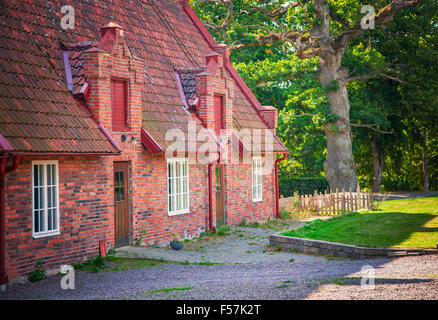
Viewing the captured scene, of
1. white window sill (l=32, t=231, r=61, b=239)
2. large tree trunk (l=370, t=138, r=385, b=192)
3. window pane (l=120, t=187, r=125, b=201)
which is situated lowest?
white window sill (l=32, t=231, r=61, b=239)

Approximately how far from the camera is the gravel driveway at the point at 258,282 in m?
9.24

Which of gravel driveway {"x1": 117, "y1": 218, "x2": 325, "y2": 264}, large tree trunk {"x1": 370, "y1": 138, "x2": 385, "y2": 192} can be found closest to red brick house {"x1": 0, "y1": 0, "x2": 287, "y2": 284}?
gravel driveway {"x1": 117, "y1": 218, "x2": 325, "y2": 264}

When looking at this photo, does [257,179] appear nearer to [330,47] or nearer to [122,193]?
[122,193]

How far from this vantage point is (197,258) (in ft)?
49.4

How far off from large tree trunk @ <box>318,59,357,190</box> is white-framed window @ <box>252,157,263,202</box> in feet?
29.0

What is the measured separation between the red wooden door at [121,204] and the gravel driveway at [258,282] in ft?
7.10

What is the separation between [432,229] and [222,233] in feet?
23.1

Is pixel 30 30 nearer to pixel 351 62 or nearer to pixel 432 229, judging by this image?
pixel 432 229

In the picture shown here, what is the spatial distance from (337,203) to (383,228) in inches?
281

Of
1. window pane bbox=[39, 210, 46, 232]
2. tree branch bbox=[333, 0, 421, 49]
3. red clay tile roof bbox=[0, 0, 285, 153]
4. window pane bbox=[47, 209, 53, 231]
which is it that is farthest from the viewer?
tree branch bbox=[333, 0, 421, 49]

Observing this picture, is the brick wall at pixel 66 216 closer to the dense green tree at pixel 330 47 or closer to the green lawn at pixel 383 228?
the green lawn at pixel 383 228

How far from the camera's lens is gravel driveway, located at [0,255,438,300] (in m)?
9.24

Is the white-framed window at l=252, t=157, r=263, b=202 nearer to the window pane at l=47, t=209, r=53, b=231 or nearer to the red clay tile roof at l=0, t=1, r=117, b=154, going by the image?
the red clay tile roof at l=0, t=1, r=117, b=154

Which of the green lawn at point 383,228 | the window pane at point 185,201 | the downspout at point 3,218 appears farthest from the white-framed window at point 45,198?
the green lawn at point 383,228
